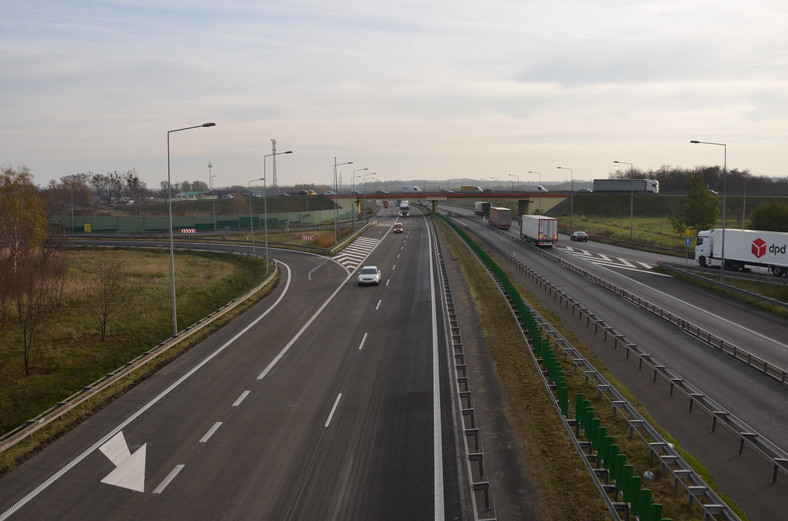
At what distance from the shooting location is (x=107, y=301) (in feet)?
106

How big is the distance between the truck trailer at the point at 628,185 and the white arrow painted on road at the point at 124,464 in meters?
119

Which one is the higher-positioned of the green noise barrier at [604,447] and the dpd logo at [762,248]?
the dpd logo at [762,248]

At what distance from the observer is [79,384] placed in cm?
2584

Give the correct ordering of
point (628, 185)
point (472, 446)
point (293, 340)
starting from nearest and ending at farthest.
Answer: point (472, 446), point (293, 340), point (628, 185)

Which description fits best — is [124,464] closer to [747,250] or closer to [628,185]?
[747,250]

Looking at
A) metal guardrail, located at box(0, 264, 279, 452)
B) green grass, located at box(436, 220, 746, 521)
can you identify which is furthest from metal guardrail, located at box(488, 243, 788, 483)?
metal guardrail, located at box(0, 264, 279, 452)

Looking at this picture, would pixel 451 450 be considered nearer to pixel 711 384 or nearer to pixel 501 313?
pixel 711 384

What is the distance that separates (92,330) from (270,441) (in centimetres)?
2229

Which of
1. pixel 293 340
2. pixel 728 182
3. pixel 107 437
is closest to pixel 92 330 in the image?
pixel 293 340

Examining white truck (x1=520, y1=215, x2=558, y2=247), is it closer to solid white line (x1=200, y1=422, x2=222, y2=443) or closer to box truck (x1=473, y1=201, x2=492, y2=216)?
solid white line (x1=200, y1=422, x2=222, y2=443)

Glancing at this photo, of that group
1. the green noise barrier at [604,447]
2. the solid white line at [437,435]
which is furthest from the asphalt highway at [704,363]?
the solid white line at [437,435]

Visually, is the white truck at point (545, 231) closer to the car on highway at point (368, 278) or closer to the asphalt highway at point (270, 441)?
the car on highway at point (368, 278)

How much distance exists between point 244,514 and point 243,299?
82.5 ft

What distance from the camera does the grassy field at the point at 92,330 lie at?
2492cm
